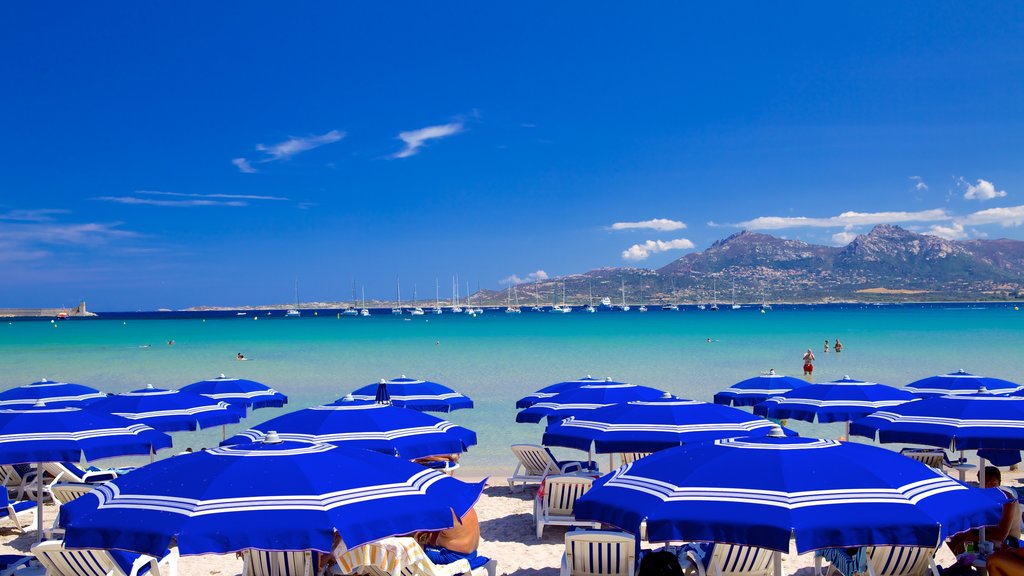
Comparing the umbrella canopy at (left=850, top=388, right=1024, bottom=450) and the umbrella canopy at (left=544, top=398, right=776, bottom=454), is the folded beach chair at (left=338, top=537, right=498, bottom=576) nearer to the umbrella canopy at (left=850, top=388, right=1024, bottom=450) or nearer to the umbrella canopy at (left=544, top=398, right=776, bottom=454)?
the umbrella canopy at (left=544, top=398, right=776, bottom=454)

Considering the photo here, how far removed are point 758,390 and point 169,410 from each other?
9.13 metres

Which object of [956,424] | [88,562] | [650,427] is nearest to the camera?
[88,562]

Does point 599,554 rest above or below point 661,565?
below

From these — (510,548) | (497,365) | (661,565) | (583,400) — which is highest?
(583,400)

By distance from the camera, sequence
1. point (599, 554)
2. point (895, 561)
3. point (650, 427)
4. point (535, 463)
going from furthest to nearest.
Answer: point (535, 463) < point (650, 427) < point (599, 554) < point (895, 561)

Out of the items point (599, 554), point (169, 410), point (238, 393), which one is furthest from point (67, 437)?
point (238, 393)

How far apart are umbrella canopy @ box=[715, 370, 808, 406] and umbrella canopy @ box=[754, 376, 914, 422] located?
1970 mm

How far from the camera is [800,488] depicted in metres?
4.45

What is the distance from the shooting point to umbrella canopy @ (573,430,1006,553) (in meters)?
4.22

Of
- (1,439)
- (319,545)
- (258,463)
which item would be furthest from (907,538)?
(1,439)

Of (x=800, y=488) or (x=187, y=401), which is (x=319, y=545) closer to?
(x=800, y=488)

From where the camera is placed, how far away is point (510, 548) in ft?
30.5

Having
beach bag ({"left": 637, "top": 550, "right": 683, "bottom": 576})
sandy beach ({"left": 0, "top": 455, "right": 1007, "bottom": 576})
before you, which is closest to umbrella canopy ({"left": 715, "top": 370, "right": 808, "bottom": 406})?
sandy beach ({"left": 0, "top": 455, "right": 1007, "bottom": 576})

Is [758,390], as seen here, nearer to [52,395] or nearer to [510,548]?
[510,548]
